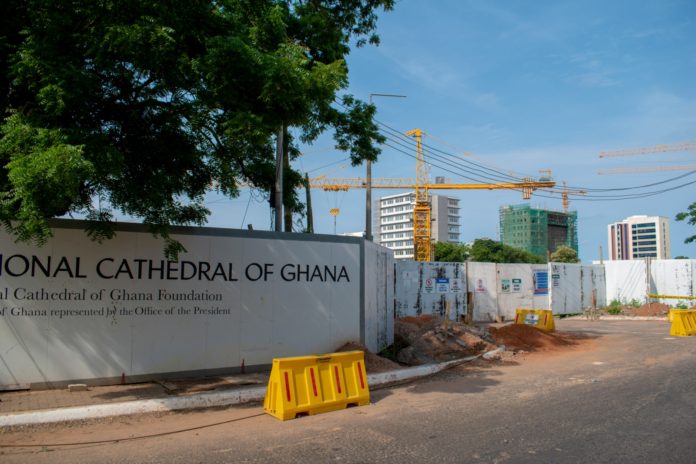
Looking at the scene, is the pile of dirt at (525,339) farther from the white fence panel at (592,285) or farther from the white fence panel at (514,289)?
the white fence panel at (592,285)

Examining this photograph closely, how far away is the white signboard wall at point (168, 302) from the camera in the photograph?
359 inches

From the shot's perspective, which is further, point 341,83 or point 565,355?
→ point 565,355

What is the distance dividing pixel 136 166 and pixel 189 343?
3.67 m

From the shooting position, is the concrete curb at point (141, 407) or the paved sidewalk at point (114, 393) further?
the paved sidewalk at point (114, 393)

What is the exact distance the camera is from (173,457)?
5.97 meters

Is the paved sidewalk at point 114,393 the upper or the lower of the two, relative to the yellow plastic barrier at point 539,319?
lower

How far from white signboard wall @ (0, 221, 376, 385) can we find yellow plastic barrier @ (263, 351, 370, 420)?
102 inches

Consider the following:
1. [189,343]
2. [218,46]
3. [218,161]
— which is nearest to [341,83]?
[218,46]

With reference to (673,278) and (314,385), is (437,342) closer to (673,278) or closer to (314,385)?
(314,385)

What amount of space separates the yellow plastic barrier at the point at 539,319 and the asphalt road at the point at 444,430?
Result: 9.24 metres

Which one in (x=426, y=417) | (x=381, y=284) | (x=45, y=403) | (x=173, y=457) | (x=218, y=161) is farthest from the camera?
(x=381, y=284)

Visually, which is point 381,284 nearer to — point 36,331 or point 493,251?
point 36,331

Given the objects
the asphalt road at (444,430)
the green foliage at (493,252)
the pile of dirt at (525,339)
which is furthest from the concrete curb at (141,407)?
the green foliage at (493,252)

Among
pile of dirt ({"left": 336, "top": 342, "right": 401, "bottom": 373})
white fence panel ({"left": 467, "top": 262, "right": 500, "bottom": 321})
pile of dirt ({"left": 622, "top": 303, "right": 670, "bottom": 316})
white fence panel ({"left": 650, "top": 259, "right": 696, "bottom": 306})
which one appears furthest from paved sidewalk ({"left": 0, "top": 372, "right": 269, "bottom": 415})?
white fence panel ({"left": 650, "top": 259, "right": 696, "bottom": 306})
